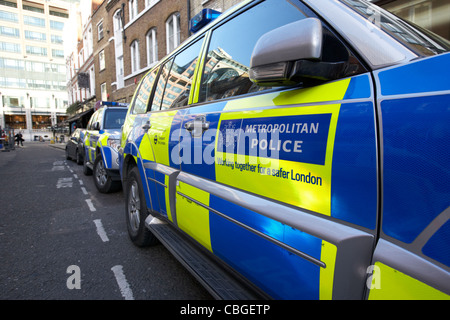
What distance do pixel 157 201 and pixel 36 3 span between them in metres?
72.7

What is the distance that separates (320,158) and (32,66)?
71.0m

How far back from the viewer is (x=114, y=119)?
6.43 meters

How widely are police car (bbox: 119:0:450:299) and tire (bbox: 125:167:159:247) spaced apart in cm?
106

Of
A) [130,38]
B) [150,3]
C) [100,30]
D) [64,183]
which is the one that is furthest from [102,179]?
[100,30]

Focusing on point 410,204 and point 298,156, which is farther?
point 298,156

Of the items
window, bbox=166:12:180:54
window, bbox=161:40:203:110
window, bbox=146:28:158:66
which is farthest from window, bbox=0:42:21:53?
window, bbox=161:40:203:110

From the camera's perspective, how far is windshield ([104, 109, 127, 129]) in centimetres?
634

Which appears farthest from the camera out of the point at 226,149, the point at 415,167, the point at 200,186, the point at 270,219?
the point at 200,186

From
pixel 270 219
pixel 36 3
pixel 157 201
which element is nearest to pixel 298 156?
pixel 270 219

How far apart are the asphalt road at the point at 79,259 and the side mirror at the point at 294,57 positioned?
1.87m

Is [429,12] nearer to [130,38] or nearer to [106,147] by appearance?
[106,147]

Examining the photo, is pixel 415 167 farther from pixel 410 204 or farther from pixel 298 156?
pixel 298 156
